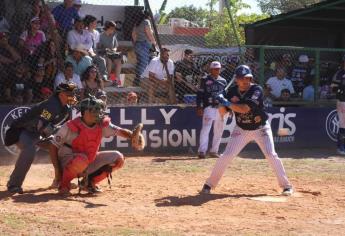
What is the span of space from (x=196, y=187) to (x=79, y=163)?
2.06m

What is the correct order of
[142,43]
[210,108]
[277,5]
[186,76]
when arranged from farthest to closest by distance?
[277,5]
[186,76]
[142,43]
[210,108]

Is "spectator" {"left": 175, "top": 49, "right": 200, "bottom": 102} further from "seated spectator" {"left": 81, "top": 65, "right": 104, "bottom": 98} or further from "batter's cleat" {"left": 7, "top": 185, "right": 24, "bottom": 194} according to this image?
"batter's cleat" {"left": 7, "top": 185, "right": 24, "bottom": 194}

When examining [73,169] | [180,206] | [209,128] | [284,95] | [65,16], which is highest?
[65,16]

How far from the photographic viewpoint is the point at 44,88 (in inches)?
504

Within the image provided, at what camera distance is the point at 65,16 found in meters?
14.0

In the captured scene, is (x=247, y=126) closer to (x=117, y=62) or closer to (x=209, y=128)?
(x=209, y=128)

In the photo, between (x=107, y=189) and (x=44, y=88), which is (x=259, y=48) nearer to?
(x=44, y=88)

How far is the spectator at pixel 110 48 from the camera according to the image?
1448 centimetres

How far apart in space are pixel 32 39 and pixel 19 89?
113 cm

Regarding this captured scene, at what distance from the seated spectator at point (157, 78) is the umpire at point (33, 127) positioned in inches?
229

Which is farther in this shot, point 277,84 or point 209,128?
point 277,84

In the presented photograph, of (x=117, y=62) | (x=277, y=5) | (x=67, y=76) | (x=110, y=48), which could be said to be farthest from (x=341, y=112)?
(x=277, y=5)

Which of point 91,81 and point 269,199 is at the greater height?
point 91,81

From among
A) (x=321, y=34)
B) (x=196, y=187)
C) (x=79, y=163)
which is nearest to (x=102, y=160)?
(x=79, y=163)
